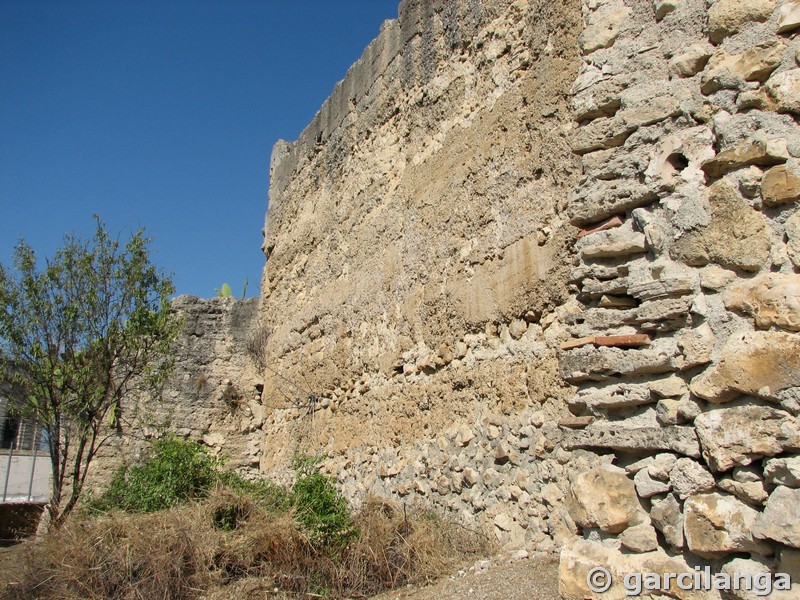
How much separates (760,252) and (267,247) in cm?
873

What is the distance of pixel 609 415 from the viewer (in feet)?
7.42

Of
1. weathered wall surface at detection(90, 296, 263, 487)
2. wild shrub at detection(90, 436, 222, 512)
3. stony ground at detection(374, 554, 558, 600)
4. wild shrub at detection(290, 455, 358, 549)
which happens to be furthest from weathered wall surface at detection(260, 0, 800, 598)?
wild shrub at detection(90, 436, 222, 512)

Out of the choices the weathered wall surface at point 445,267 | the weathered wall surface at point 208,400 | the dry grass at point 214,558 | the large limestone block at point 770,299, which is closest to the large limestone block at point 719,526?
the large limestone block at point 770,299

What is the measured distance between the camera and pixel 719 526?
185 cm

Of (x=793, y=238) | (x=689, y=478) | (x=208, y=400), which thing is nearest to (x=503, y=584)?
(x=689, y=478)

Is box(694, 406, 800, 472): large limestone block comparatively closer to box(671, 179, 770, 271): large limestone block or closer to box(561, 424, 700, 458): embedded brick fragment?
box(561, 424, 700, 458): embedded brick fragment

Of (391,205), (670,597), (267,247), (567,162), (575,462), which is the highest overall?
Result: (267,247)

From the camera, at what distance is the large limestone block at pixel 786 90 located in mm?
2025

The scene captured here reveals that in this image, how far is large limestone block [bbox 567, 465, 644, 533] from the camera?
2.09 meters

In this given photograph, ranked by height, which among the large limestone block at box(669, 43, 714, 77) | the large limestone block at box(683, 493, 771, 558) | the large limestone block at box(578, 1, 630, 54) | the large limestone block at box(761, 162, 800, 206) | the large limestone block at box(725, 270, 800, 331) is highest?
the large limestone block at box(578, 1, 630, 54)

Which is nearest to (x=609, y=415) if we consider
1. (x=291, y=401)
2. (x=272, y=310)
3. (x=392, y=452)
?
(x=392, y=452)

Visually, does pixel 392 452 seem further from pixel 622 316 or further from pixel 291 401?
pixel 622 316

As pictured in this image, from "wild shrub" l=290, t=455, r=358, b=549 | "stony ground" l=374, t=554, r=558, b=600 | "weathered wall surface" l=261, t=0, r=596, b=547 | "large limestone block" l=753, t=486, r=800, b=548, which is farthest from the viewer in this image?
"wild shrub" l=290, t=455, r=358, b=549

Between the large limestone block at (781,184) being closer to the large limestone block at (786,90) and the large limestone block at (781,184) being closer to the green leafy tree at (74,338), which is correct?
the large limestone block at (786,90)
